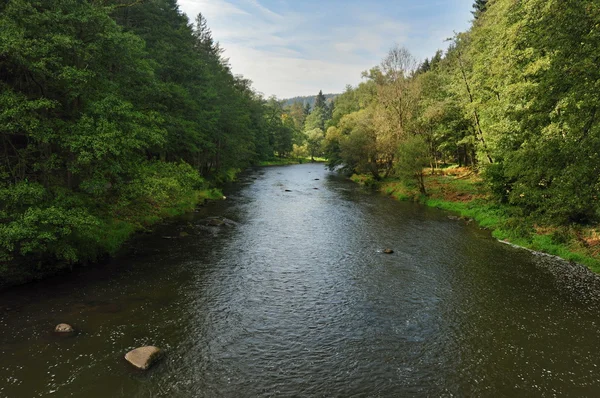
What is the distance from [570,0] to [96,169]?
74.3ft

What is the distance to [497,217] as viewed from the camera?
29016mm

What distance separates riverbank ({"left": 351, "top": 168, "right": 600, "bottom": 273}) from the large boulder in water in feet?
53.6

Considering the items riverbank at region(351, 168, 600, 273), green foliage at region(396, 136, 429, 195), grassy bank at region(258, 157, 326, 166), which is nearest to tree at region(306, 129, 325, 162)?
grassy bank at region(258, 157, 326, 166)

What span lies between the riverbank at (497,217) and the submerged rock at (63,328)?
63.8 ft

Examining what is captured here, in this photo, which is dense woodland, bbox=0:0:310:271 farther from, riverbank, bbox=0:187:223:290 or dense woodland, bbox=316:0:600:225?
dense woodland, bbox=316:0:600:225

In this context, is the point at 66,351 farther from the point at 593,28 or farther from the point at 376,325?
the point at 593,28

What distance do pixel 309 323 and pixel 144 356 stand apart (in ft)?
20.1

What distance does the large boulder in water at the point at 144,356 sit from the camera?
10.9 m

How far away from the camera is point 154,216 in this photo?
95.5 ft

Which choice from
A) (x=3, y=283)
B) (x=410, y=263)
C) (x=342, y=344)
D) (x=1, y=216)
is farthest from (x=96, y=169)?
(x=410, y=263)

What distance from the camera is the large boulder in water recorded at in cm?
1094

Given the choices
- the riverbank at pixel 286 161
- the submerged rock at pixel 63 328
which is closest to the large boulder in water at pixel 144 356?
the submerged rock at pixel 63 328

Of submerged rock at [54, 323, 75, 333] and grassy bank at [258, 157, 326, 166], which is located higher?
grassy bank at [258, 157, 326, 166]

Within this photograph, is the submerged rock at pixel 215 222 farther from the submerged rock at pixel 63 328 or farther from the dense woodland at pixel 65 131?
the submerged rock at pixel 63 328
